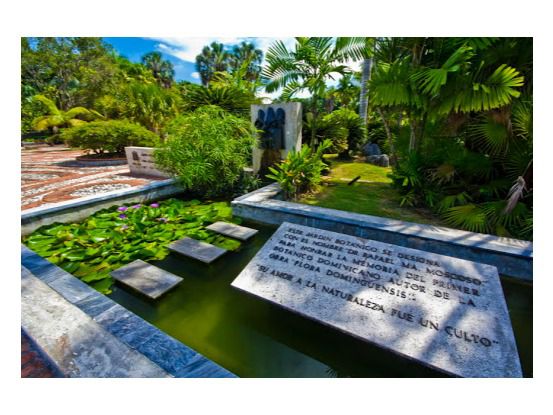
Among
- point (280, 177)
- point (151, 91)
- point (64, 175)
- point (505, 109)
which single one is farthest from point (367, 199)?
point (151, 91)

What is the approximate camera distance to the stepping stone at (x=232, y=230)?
4000 mm

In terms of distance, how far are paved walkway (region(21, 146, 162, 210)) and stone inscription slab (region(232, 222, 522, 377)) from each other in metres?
5.63

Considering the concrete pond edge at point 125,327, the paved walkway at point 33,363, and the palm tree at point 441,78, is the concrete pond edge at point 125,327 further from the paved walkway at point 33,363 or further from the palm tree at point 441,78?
the palm tree at point 441,78

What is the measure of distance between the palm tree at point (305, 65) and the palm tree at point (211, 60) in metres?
33.2

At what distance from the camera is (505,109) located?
369 centimetres

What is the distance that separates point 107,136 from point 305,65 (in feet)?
29.2

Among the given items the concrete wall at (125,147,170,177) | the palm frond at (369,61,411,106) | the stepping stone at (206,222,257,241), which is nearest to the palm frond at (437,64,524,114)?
the palm frond at (369,61,411,106)

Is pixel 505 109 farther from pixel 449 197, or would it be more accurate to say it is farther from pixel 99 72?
pixel 99 72


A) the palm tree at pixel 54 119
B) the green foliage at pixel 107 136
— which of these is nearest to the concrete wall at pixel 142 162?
the green foliage at pixel 107 136

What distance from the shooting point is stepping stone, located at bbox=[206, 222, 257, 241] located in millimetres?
4000

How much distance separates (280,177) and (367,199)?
1.93 m

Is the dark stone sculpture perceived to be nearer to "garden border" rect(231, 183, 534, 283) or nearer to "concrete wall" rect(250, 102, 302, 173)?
"concrete wall" rect(250, 102, 302, 173)

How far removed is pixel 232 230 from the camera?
165 inches


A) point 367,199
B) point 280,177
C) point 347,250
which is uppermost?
point 280,177
